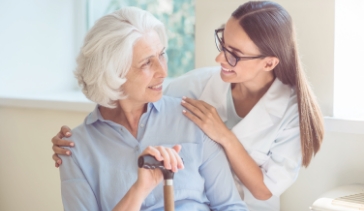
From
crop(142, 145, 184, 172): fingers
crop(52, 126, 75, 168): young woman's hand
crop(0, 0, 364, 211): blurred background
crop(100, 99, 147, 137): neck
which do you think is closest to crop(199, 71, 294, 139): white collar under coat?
crop(0, 0, 364, 211): blurred background

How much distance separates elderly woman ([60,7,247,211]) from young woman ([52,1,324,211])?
7 cm

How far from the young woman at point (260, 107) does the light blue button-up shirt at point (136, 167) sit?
0.05 m

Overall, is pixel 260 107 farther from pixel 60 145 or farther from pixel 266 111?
pixel 60 145

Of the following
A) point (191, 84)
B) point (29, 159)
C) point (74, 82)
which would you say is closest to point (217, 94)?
point (191, 84)

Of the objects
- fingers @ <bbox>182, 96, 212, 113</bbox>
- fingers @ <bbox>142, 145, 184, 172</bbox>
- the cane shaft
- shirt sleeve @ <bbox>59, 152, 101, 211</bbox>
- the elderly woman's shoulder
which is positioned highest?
the elderly woman's shoulder

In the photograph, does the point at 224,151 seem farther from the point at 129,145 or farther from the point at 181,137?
the point at 129,145

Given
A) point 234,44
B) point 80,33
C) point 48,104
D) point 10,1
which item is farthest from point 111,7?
point 234,44

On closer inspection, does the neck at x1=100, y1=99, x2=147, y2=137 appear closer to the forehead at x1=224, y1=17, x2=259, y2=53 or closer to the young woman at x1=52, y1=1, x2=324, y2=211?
the young woman at x1=52, y1=1, x2=324, y2=211

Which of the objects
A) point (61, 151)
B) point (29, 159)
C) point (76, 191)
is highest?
point (61, 151)

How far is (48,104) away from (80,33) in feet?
2.26

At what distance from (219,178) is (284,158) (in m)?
0.25

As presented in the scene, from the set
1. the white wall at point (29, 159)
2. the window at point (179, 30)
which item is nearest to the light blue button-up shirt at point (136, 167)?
the white wall at point (29, 159)

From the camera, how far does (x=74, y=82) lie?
333cm

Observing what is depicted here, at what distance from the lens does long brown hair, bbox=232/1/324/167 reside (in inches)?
70.5
